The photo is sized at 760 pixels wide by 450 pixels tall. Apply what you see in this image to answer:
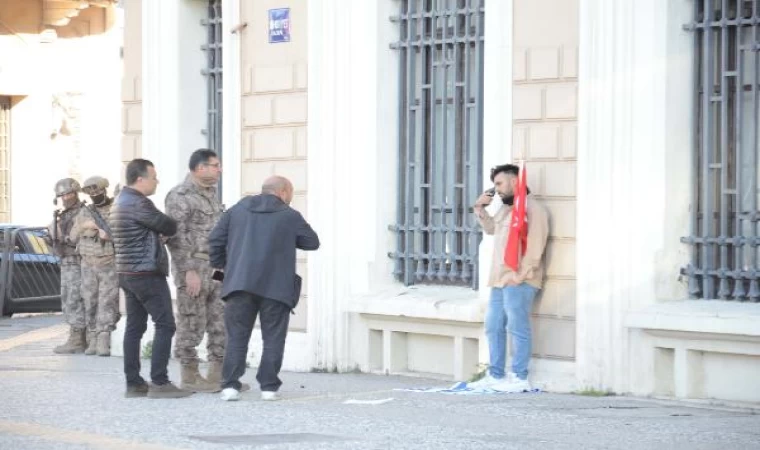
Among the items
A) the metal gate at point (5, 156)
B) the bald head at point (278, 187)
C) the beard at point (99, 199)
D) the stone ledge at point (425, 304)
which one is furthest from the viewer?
the metal gate at point (5, 156)

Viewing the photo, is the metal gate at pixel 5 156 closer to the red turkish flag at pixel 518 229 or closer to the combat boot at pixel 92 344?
the combat boot at pixel 92 344

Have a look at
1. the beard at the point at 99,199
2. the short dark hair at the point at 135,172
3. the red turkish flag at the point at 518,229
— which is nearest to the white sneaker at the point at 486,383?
the red turkish flag at the point at 518,229

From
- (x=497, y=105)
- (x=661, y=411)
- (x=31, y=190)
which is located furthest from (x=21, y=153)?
(x=661, y=411)

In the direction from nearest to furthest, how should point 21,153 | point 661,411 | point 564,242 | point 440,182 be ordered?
point 661,411, point 564,242, point 440,182, point 21,153

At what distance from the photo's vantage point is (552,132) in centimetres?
1423

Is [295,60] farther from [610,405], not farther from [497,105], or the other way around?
[610,405]

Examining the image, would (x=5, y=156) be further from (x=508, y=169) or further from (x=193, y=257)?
(x=508, y=169)

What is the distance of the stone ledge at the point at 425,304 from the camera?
14.9 metres

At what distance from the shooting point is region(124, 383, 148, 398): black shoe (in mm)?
13789

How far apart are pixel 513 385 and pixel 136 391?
2.67 meters

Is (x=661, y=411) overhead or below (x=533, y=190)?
below

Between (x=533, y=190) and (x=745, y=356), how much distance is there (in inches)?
85.6

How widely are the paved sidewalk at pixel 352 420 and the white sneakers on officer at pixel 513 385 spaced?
21 centimetres

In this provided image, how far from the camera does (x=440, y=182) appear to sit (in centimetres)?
1562
